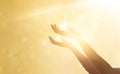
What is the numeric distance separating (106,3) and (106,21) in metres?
0.12

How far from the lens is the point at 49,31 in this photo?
1.56m

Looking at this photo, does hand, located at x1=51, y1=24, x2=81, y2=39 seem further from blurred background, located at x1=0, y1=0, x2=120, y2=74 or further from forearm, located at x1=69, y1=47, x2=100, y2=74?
blurred background, located at x1=0, y1=0, x2=120, y2=74

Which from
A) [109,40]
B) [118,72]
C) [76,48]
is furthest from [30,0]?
[118,72]

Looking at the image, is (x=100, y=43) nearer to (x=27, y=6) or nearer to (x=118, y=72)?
(x=27, y=6)

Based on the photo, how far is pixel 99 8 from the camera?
1565 millimetres

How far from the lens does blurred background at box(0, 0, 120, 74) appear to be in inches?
59.7

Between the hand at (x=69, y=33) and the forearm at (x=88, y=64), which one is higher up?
the hand at (x=69, y=33)

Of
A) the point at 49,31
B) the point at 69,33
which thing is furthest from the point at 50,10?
the point at 69,33

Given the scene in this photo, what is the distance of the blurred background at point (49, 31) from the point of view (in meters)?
1.52

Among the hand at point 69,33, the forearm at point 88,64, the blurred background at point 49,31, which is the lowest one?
the forearm at point 88,64

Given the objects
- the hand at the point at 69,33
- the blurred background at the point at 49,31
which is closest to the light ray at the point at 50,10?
the blurred background at the point at 49,31

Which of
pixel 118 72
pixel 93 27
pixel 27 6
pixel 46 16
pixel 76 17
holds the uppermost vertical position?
pixel 27 6

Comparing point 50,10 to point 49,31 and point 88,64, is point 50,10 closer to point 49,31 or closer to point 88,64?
point 49,31

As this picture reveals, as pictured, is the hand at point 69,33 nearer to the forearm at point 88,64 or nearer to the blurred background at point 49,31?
the forearm at point 88,64
